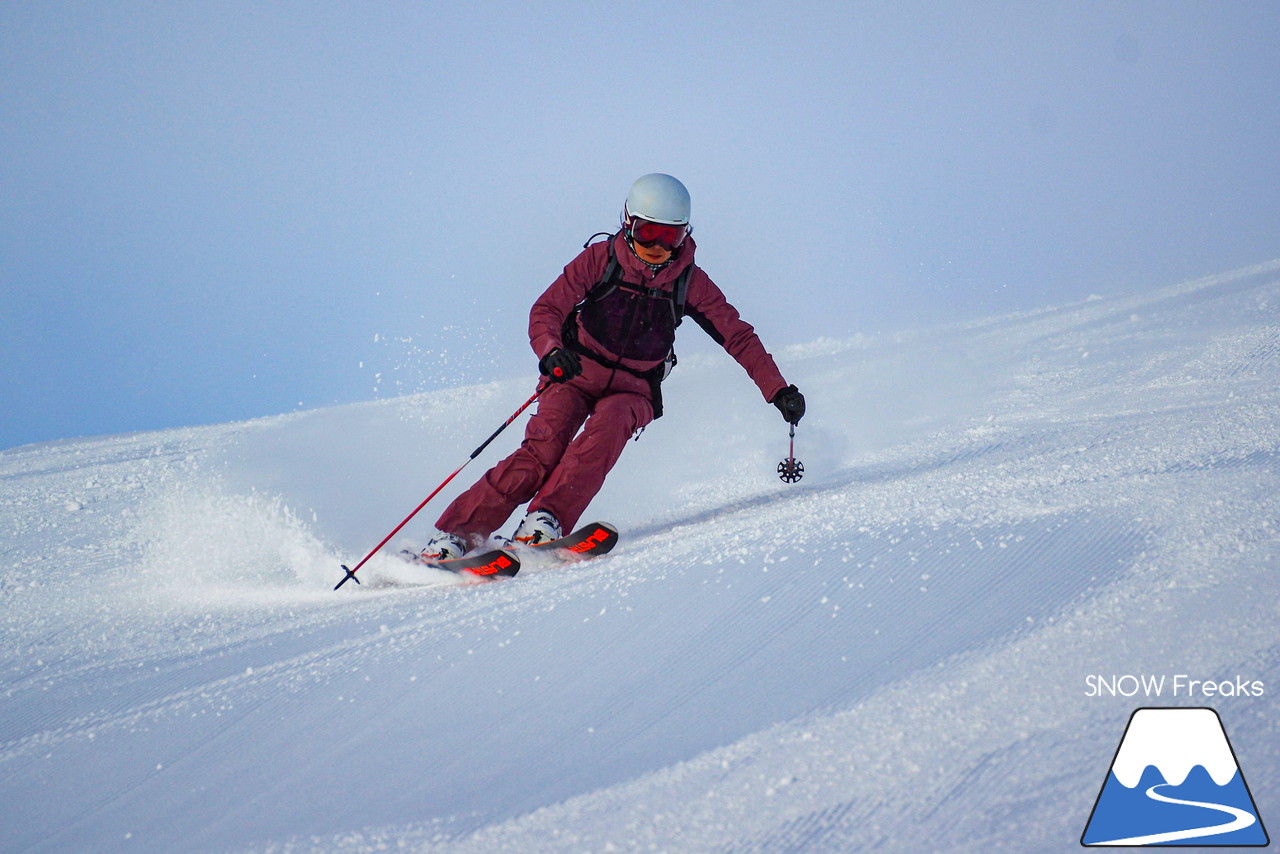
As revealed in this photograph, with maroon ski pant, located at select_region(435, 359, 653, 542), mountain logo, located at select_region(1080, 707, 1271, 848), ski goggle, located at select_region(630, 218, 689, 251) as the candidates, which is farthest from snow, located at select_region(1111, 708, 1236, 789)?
ski goggle, located at select_region(630, 218, 689, 251)

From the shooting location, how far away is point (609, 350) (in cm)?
412

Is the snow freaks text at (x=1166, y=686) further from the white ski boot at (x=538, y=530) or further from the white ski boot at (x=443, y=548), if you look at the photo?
the white ski boot at (x=443, y=548)

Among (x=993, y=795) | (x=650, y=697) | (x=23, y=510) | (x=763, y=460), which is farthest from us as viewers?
(x=23, y=510)

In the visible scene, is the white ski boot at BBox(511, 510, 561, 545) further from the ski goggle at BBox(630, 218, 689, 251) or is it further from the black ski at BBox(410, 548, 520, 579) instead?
the ski goggle at BBox(630, 218, 689, 251)

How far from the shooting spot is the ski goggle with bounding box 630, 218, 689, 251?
3.96 meters

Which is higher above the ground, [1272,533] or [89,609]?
[1272,533]

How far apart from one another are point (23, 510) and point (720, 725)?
781cm

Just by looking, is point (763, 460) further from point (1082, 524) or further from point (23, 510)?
point (23, 510)

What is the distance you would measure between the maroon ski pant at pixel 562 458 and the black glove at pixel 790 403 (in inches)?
28.4

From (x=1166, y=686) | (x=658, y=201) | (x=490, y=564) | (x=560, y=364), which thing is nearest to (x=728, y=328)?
(x=658, y=201)

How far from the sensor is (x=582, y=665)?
2.04 meters

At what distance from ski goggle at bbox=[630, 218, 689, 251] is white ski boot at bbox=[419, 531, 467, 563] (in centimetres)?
177

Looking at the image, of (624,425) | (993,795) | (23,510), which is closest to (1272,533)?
(993,795)

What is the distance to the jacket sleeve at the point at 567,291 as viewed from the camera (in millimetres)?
4074
